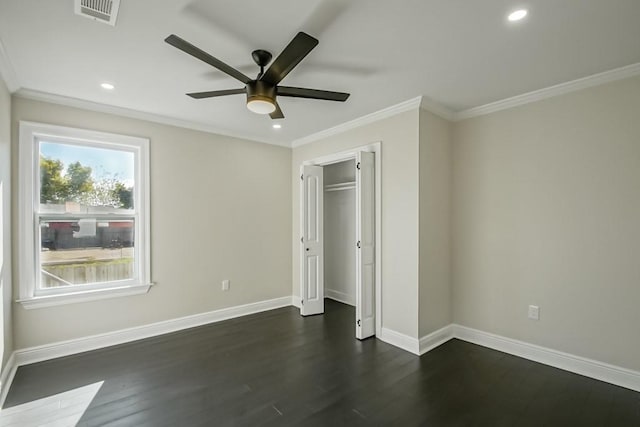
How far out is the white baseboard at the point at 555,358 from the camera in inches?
98.6

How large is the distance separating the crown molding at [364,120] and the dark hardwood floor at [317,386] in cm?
257

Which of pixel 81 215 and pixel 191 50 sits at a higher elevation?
pixel 191 50

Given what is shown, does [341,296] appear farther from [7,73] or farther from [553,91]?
[7,73]

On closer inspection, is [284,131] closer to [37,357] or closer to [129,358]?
[129,358]

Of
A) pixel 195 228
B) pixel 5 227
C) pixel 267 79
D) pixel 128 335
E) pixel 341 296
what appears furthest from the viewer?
pixel 341 296

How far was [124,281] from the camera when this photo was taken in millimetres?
3482

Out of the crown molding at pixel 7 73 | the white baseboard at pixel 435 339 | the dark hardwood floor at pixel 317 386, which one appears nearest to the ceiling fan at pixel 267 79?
the crown molding at pixel 7 73

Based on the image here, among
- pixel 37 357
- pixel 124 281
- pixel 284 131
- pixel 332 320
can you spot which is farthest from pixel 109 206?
pixel 332 320

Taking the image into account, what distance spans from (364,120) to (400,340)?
256cm

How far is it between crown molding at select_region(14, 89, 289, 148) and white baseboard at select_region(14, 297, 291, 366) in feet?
7.94

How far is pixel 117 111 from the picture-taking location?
3.37 metres

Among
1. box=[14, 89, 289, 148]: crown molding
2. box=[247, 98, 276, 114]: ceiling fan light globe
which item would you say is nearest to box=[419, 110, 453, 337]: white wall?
box=[247, 98, 276, 114]: ceiling fan light globe

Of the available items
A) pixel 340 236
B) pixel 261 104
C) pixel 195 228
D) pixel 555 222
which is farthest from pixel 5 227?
pixel 555 222

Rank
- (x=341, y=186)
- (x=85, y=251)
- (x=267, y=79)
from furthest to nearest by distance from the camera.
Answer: (x=341, y=186)
(x=85, y=251)
(x=267, y=79)
